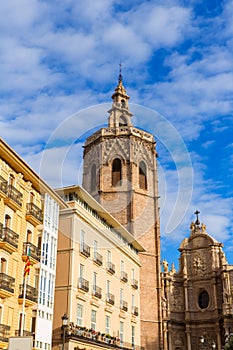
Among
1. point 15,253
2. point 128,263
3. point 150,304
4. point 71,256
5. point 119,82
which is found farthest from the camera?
point 119,82

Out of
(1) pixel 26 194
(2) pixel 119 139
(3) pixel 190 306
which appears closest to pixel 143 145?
(2) pixel 119 139

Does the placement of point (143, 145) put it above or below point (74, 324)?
above

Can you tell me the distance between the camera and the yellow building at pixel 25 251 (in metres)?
26.9

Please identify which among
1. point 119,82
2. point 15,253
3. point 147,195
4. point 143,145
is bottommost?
point 15,253

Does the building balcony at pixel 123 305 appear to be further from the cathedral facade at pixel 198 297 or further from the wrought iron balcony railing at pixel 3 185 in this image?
the cathedral facade at pixel 198 297

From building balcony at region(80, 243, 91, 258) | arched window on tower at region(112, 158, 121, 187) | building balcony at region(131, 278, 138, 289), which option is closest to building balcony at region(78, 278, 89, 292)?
building balcony at region(80, 243, 91, 258)

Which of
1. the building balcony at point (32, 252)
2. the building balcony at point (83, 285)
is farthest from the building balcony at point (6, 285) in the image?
the building balcony at point (83, 285)

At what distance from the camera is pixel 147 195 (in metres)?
58.0

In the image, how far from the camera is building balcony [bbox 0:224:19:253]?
26.7m

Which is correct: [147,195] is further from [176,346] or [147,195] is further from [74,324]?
[74,324]

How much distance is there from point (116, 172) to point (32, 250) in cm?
3023

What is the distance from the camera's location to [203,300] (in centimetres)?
6116

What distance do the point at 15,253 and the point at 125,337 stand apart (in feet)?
53.9

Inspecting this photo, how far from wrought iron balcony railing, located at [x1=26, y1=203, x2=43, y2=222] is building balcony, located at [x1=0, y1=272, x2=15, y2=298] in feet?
16.2
